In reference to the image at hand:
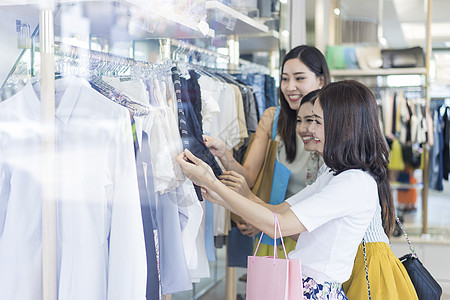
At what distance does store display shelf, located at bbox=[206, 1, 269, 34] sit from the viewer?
2.29 metres

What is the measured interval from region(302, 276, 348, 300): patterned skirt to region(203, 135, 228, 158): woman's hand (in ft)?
2.26

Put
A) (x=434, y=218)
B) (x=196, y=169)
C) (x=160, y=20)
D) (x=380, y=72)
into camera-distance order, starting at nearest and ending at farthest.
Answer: (x=196, y=169), (x=160, y=20), (x=380, y=72), (x=434, y=218)

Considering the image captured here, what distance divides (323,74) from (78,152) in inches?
47.7

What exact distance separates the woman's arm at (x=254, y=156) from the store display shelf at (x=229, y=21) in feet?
1.53

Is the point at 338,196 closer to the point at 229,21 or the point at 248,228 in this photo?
the point at 248,228

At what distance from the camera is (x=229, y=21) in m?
2.54

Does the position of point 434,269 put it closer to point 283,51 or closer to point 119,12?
point 283,51

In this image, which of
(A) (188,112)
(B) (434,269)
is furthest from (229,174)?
(B) (434,269)

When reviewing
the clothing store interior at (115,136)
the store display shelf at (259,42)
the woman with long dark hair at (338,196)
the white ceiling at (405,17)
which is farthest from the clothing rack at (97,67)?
the white ceiling at (405,17)

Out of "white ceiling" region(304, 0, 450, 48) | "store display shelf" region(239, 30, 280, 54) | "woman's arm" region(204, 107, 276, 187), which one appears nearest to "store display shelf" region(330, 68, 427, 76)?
"white ceiling" region(304, 0, 450, 48)

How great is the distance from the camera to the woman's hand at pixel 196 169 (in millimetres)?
1712

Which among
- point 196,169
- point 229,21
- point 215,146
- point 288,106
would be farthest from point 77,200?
point 229,21

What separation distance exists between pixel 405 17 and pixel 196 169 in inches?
143

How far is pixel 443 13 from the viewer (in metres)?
4.61
